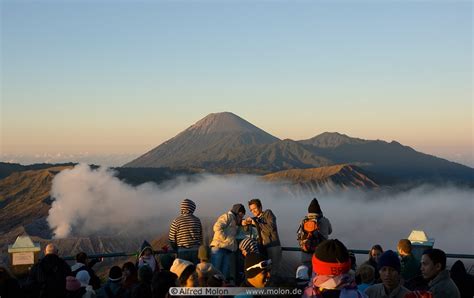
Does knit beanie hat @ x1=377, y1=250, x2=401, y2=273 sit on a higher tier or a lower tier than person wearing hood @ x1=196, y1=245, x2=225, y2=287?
higher

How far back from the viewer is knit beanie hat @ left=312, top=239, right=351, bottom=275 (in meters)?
4.88

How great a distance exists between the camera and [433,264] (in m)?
6.93

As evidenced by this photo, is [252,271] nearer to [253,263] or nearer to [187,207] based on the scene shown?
[253,263]

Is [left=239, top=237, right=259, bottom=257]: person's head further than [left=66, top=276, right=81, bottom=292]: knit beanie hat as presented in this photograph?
Yes

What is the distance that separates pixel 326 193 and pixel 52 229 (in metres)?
86.1

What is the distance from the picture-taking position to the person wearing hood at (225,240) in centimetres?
1062

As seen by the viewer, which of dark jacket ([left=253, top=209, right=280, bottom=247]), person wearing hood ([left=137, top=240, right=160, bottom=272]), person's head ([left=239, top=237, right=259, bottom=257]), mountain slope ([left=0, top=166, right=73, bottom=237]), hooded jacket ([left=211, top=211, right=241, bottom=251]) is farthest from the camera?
mountain slope ([left=0, top=166, right=73, bottom=237])

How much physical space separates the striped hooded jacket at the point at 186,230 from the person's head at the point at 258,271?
5.07 m

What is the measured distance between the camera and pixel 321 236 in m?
10.1

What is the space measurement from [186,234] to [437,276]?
5.08 metres

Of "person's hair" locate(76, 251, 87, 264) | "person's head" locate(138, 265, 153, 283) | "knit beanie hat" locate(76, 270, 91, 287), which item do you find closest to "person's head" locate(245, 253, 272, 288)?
"person's head" locate(138, 265, 153, 283)

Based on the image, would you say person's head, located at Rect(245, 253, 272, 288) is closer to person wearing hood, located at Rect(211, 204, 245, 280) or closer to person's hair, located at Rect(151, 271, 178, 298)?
person's hair, located at Rect(151, 271, 178, 298)
